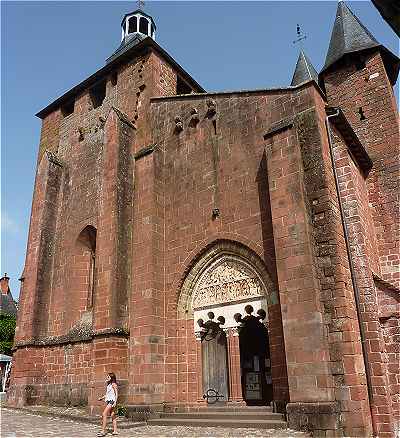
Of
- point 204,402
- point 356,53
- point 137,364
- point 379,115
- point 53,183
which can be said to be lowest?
point 204,402

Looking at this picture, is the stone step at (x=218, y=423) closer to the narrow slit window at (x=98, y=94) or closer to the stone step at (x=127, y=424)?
the stone step at (x=127, y=424)

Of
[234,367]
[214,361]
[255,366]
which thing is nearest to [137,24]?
[255,366]

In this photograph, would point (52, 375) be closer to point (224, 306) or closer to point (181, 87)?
point (224, 306)

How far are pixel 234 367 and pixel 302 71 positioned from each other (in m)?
16.3

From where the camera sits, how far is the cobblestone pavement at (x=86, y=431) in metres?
7.89

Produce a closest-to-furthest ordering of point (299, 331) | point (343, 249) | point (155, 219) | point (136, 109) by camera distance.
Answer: point (299, 331), point (343, 249), point (155, 219), point (136, 109)

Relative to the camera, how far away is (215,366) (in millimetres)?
11180

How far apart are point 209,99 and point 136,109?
313 cm

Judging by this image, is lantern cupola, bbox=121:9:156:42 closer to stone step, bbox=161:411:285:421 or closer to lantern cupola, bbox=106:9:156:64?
lantern cupola, bbox=106:9:156:64

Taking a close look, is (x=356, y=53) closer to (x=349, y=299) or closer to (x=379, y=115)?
(x=379, y=115)

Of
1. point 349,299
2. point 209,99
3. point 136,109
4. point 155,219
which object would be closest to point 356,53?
point 209,99

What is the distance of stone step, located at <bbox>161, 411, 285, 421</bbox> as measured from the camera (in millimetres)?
A: 8659

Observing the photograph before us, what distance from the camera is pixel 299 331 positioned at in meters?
8.48

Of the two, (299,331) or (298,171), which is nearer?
(299,331)
